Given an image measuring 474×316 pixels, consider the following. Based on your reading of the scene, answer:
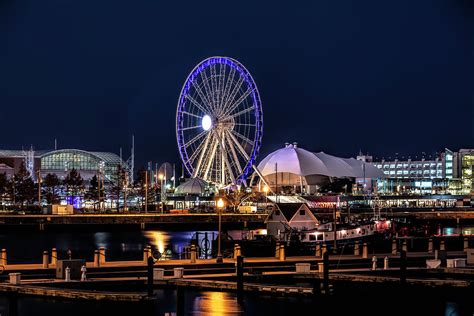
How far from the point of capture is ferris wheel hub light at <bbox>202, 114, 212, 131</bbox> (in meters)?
123

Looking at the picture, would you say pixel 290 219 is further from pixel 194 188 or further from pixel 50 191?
pixel 194 188

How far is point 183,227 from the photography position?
12444 cm

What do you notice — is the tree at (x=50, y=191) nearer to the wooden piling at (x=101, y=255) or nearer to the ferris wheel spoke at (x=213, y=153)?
the ferris wheel spoke at (x=213, y=153)

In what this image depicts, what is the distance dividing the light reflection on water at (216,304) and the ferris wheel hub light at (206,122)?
267 ft

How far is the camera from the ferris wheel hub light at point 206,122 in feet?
403

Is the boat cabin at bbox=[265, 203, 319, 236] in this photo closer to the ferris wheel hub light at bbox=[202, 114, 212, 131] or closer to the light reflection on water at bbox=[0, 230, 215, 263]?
the light reflection on water at bbox=[0, 230, 215, 263]

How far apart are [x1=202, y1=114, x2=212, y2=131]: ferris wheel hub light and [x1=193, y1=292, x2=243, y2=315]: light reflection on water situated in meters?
81.4

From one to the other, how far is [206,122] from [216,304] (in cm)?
8482

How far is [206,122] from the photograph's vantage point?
124m

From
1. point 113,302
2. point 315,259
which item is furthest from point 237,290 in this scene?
point 315,259

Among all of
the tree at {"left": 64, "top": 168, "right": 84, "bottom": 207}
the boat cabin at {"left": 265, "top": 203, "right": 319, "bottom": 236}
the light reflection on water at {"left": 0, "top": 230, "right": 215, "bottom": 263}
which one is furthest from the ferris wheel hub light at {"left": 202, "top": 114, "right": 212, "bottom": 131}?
the tree at {"left": 64, "top": 168, "right": 84, "bottom": 207}

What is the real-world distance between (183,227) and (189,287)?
82187 millimetres

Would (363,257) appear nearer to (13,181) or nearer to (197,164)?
(197,164)

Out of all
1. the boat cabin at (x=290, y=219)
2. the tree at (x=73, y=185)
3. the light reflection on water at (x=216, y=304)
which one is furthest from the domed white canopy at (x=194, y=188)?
the light reflection on water at (x=216, y=304)
